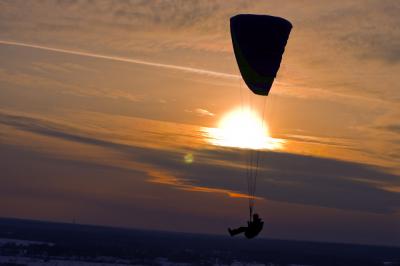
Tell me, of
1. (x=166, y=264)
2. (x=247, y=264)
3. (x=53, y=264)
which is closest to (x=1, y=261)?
(x=53, y=264)

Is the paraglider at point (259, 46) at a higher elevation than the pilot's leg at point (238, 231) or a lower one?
higher

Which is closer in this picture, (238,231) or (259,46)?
(238,231)

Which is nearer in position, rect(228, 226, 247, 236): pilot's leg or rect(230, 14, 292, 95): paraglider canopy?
rect(228, 226, 247, 236): pilot's leg

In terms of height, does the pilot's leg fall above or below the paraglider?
below

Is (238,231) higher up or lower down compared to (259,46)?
lower down

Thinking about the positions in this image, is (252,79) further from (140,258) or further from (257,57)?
(140,258)

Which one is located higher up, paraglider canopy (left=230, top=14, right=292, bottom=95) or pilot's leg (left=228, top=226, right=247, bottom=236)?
paraglider canopy (left=230, top=14, right=292, bottom=95)

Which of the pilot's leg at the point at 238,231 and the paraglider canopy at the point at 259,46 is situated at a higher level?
the paraglider canopy at the point at 259,46

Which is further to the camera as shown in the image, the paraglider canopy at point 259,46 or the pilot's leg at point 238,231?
the paraglider canopy at point 259,46
